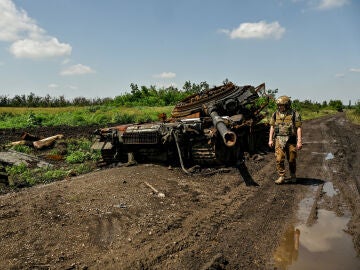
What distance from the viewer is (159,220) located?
5430mm

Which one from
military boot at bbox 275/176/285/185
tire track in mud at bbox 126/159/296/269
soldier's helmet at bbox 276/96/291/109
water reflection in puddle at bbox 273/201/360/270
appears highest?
soldier's helmet at bbox 276/96/291/109

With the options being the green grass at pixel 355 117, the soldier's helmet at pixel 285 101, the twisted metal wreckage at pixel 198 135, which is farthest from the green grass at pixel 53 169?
the green grass at pixel 355 117

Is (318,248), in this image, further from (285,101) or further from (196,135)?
(196,135)

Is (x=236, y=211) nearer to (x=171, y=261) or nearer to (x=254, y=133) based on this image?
(x=171, y=261)

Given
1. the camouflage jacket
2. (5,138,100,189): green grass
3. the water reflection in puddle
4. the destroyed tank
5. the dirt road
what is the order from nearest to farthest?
the water reflection in puddle → the dirt road → the camouflage jacket → the destroyed tank → (5,138,100,189): green grass

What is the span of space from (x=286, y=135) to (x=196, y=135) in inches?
91.1

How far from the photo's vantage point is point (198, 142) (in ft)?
29.9

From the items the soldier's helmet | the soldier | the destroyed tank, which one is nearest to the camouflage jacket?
the soldier

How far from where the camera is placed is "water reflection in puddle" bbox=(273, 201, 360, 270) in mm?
4012

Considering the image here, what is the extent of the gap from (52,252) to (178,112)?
7818 mm

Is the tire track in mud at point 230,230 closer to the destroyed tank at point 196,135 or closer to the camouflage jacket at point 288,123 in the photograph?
the camouflage jacket at point 288,123

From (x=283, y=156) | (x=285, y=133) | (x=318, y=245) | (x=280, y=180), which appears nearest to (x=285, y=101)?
(x=285, y=133)

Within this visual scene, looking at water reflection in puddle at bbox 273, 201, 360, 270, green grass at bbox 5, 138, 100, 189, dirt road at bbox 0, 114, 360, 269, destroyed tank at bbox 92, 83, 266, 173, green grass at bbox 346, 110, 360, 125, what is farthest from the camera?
green grass at bbox 346, 110, 360, 125

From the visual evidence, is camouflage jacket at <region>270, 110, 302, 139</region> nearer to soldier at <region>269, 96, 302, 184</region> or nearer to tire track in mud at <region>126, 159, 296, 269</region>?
soldier at <region>269, 96, 302, 184</region>
